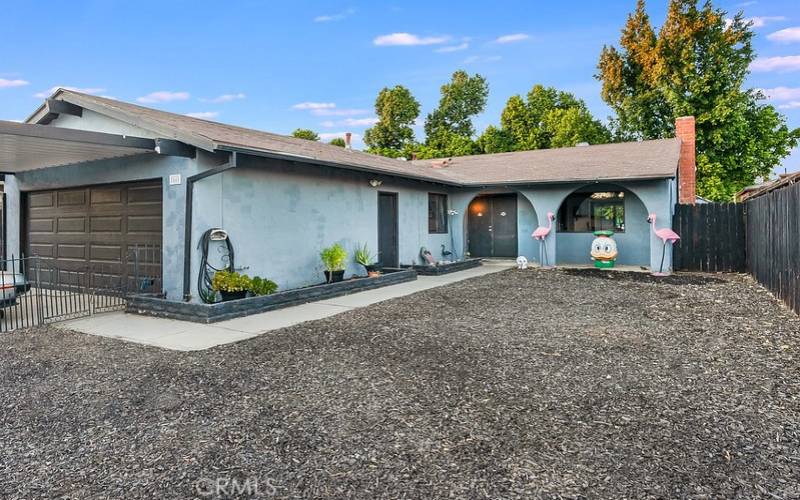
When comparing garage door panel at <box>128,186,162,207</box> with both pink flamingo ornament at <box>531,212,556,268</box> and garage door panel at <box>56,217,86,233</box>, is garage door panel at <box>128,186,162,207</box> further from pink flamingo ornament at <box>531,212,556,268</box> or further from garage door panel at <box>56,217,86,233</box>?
pink flamingo ornament at <box>531,212,556,268</box>

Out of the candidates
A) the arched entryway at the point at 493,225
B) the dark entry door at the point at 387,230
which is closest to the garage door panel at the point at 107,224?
the dark entry door at the point at 387,230

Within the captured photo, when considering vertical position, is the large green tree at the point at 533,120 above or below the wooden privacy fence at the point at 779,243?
above

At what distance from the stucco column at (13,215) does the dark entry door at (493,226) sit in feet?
40.2

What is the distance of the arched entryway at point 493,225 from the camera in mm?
15250

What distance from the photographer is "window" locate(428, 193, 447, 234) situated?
13625 millimetres

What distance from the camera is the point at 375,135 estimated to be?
3409 cm

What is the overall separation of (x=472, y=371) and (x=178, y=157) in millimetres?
5765

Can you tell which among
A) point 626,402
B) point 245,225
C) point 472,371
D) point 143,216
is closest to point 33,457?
point 472,371

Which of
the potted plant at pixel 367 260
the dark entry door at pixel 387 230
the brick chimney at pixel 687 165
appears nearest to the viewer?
the potted plant at pixel 367 260

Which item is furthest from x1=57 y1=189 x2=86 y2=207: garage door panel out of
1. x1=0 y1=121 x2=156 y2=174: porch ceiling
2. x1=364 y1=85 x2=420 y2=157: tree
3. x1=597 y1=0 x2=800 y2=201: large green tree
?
x1=364 y1=85 x2=420 y2=157: tree

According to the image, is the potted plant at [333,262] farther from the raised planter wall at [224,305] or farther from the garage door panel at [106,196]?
the garage door panel at [106,196]

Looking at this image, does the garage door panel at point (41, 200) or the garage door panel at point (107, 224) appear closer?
the garage door panel at point (107, 224)

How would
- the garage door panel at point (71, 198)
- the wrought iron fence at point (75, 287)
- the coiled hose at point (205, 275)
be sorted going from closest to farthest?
the wrought iron fence at point (75, 287) < the coiled hose at point (205, 275) < the garage door panel at point (71, 198)

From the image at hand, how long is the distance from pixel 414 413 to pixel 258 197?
5.72 metres
